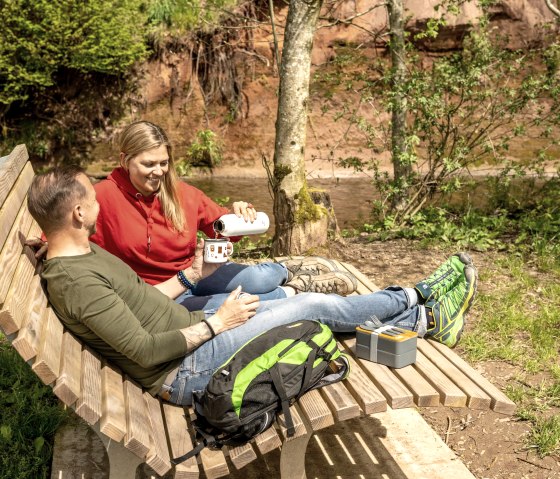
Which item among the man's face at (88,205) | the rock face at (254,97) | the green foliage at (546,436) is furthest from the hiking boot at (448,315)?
the rock face at (254,97)

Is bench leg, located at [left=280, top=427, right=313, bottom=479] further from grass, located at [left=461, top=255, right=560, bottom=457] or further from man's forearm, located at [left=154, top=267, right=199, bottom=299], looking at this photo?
grass, located at [left=461, top=255, right=560, bottom=457]

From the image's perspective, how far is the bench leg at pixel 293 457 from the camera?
2.63 meters

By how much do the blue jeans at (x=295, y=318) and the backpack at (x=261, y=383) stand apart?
4.3 inches

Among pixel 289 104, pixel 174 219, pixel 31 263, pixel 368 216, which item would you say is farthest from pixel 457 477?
pixel 368 216

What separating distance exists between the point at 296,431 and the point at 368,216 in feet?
23.9

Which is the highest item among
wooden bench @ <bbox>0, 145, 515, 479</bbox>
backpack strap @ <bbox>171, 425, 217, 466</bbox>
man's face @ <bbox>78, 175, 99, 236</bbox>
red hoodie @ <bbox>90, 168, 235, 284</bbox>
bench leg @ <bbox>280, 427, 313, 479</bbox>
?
man's face @ <bbox>78, 175, 99, 236</bbox>

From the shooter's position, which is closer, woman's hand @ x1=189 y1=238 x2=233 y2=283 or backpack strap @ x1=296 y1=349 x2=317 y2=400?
backpack strap @ x1=296 y1=349 x2=317 y2=400

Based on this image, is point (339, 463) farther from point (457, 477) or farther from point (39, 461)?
point (39, 461)

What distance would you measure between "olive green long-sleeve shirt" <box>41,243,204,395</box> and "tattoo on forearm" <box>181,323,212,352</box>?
0.05 m

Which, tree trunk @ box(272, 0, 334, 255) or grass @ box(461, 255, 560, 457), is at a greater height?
tree trunk @ box(272, 0, 334, 255)

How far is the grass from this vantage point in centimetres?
372

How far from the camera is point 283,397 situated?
2.56 metres

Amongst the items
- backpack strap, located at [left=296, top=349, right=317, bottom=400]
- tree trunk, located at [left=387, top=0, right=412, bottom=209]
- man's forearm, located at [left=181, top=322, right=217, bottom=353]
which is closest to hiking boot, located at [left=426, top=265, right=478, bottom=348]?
backpack strap, located at [left=296, top=349, right=317, bottom=400]

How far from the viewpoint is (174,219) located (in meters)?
3.47
